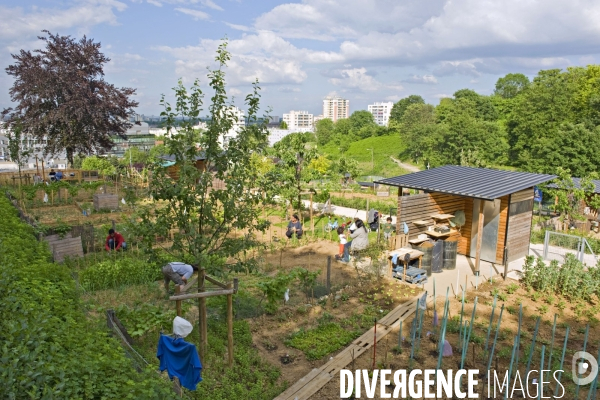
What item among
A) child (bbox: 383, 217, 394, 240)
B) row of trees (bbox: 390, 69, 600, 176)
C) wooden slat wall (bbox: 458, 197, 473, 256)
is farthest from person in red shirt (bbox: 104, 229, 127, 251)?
row of trees (bbox: 390, 69, 600, 176)

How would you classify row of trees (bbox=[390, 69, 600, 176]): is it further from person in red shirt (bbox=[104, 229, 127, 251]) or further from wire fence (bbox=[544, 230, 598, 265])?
person in red shirt (bbox=[104, 229, 127, 251])

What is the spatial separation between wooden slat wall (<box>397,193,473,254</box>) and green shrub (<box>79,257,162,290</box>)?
7316 millimetres

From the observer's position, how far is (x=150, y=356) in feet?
23.1

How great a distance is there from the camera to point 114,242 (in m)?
13.3

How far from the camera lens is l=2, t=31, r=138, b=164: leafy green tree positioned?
27469mm

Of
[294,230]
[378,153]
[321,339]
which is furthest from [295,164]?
[378,153]

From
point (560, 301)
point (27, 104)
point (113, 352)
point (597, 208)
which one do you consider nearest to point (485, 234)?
point (560, 301)

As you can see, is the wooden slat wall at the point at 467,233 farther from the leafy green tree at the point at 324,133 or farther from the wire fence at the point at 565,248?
the leafy green tree at the point at 324,133

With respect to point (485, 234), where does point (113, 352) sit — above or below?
above

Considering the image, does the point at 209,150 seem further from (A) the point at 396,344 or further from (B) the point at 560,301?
(B) the point at 560,301

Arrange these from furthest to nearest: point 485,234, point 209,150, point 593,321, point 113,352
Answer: point 485,234 < point 593,321 < point 209,150 < point 113,352

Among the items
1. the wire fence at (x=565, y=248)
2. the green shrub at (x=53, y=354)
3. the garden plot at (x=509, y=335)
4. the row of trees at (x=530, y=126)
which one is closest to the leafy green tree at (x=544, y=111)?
the row of trees at (x=530, y=126)

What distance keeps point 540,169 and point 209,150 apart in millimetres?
29433

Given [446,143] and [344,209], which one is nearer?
[344,209]
